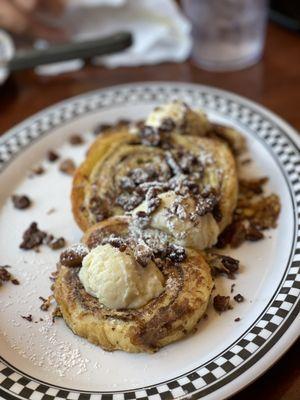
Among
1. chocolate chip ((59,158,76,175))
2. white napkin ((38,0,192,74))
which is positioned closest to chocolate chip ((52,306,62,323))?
chocolate chip ((59,158,76,175))

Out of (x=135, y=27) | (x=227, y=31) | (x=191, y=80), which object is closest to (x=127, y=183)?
(x=191, y=80)

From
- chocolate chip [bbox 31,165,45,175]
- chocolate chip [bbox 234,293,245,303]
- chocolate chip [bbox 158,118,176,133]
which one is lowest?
chocolate chip [bbox 31,165,45,175]

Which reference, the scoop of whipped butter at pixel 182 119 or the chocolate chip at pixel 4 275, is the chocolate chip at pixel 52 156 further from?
the chocolate chip at pixel 4 275

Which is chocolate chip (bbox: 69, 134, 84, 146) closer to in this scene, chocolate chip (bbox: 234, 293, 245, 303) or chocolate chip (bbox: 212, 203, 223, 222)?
chocolate chip (bbox: 212, 203, 223, 222)

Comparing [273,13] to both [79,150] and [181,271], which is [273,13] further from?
[181,271]

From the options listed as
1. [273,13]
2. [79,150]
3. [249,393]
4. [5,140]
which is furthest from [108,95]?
[249,393]

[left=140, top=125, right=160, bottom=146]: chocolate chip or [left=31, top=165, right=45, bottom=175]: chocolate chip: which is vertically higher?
[left=140, top=125, right=160, bottom=146]: chocolate chip
